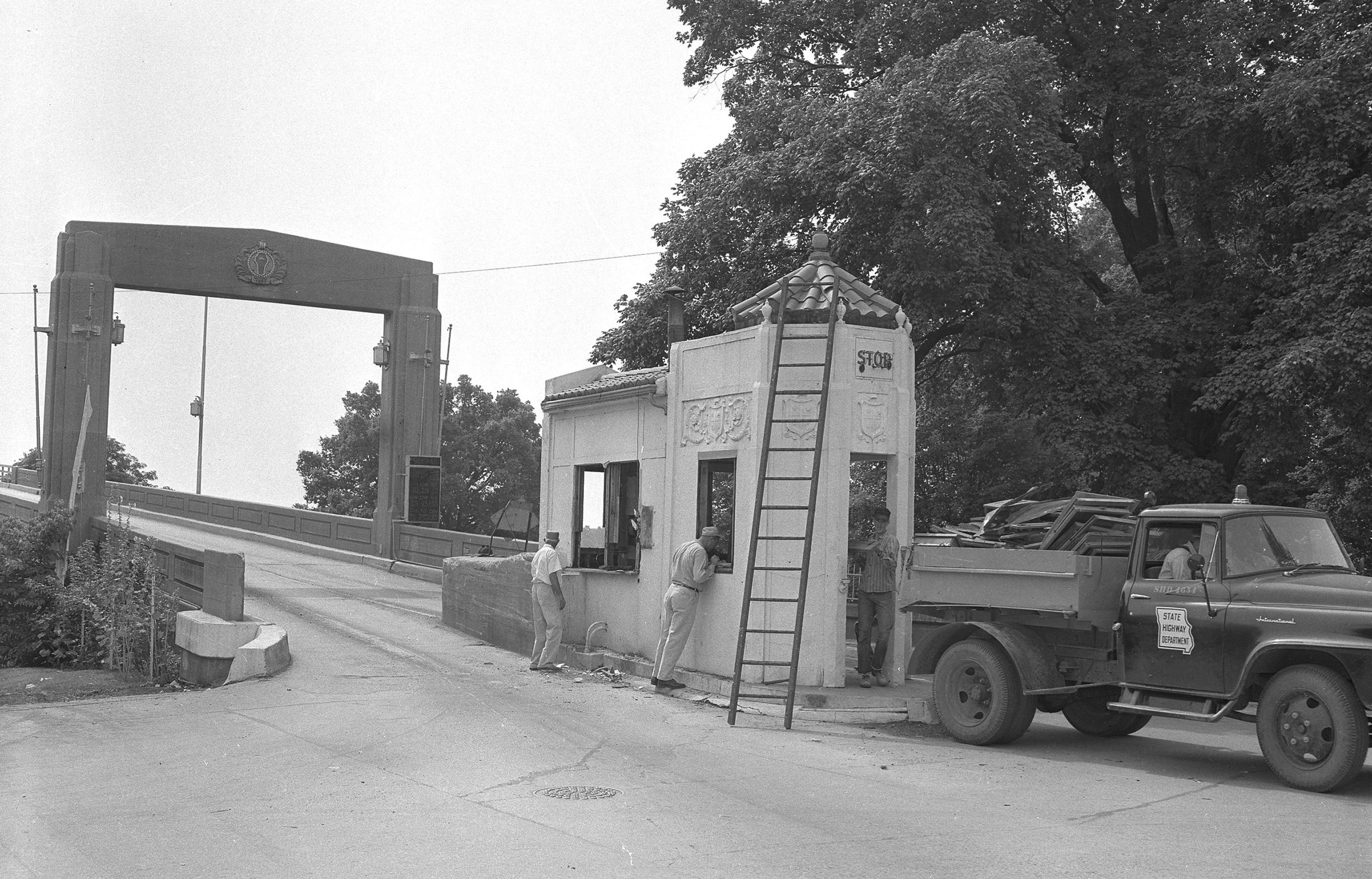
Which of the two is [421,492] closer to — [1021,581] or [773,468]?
[773,468]

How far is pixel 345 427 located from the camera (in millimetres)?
56031

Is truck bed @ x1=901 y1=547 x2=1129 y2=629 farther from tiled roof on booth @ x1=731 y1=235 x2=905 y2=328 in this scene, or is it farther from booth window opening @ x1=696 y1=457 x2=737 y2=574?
tiled roof on booth @ x1=731 y1=235 x2=905 y2=328

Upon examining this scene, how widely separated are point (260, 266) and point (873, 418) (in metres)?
21.7

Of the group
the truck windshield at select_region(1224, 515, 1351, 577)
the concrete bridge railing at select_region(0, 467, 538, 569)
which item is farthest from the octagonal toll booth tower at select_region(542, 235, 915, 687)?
the concrete bridge railing at select_region(0, 467, 538, 569)

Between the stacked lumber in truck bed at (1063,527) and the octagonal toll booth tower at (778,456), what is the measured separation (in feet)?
3.70

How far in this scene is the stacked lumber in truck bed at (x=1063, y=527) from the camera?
11.2 m

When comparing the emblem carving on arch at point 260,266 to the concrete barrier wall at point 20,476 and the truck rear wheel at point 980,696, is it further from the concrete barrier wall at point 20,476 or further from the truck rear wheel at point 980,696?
the concrete barrier wall at point 20,476

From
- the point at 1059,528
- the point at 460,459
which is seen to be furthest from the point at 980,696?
the point at 460,459

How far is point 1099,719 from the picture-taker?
462 inches

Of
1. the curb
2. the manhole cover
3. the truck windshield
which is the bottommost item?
the curb

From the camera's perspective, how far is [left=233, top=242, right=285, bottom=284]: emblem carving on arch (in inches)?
1202

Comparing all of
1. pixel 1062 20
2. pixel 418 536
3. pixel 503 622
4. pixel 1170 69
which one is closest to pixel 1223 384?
pixel 1170 69

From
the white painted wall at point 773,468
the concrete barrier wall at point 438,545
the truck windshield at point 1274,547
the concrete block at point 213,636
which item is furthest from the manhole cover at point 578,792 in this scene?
the concrete barrier wall at point 438,545

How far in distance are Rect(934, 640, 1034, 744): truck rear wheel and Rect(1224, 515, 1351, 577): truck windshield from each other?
2112 millimetres
